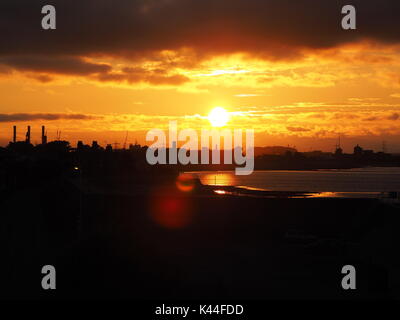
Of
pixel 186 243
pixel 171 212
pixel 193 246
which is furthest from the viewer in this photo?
pixel 171 212

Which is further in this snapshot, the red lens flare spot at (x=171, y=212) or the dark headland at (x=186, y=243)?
the red lens flare spot at (x=171, y=212)

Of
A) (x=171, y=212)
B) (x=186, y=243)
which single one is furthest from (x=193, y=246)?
(x=171, y=212)

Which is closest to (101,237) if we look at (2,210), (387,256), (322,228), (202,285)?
(202,285)

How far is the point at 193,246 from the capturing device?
24516 mm

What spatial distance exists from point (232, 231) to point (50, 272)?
1374cm

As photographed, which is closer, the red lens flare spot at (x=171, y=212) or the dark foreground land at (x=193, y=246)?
the dark foreground land at (x=193, y=246)

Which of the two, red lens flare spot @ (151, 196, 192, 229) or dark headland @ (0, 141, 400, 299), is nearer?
dark headland @ (0, 141, 400, 299)

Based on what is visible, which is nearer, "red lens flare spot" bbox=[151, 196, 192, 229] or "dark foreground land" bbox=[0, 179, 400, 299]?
"dark foreground land" bbox=[0, 179, 400, 299]

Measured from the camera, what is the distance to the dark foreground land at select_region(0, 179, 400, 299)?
1680cm

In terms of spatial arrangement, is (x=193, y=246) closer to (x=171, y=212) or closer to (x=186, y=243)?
(x=186, y=243)

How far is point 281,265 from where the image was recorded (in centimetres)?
2116

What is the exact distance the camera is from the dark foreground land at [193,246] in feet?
55.1
